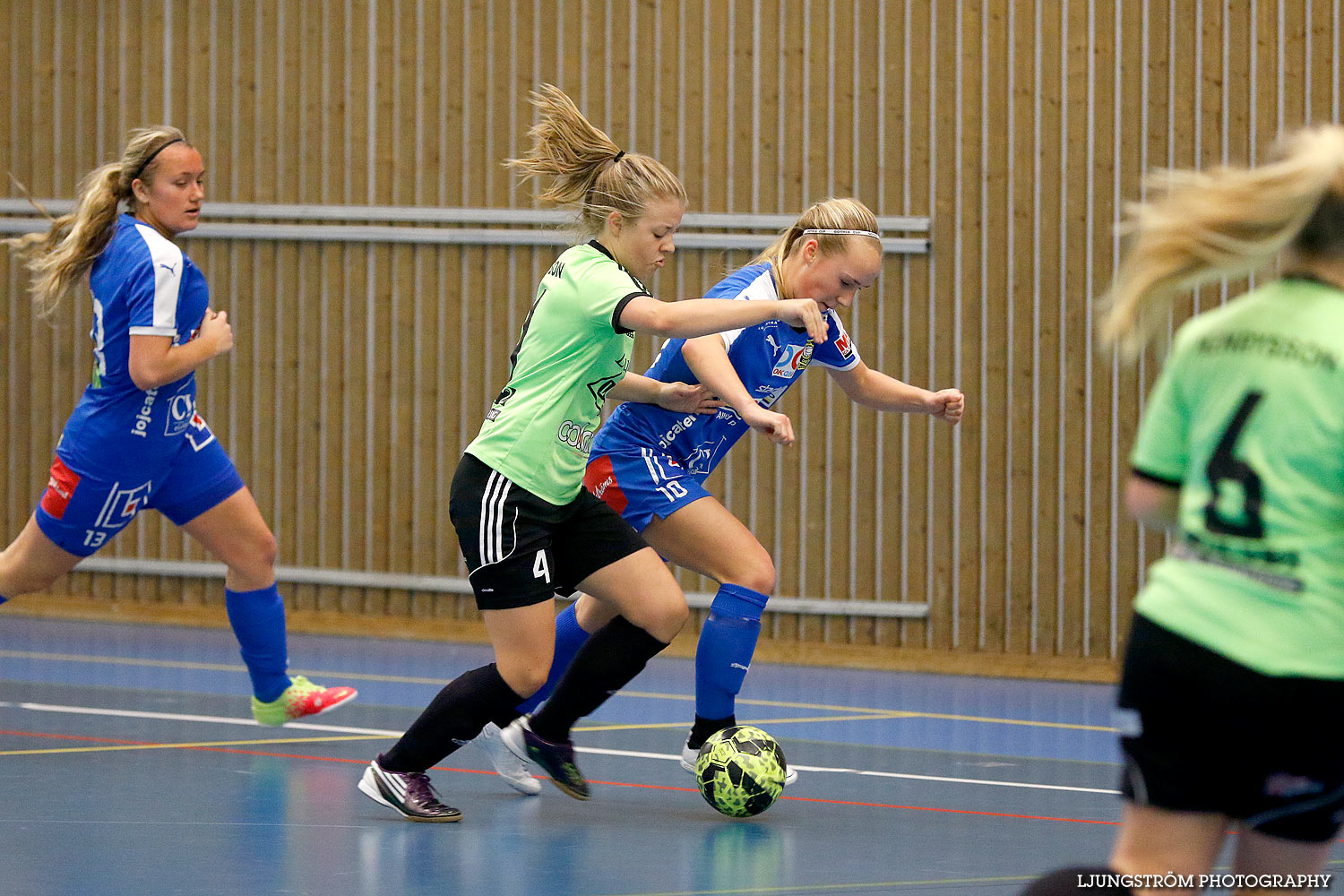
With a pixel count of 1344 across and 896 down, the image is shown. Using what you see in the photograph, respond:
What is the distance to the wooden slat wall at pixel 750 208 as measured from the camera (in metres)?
8.20

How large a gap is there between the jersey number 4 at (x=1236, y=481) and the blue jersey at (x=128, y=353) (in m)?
3.75

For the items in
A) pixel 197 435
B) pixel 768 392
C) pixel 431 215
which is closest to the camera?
pixel 768 392

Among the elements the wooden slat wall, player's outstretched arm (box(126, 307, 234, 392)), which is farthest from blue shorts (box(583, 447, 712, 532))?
the wooden slat wall

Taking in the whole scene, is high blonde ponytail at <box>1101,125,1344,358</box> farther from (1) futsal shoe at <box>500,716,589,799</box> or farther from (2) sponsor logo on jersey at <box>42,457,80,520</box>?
(2) sponsor logo on jersey at <box>42,457,80,520</box>

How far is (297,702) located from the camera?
5844 mm

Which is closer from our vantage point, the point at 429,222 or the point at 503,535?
the point at 503,535

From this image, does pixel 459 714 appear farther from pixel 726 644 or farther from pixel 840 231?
pixel 840 231

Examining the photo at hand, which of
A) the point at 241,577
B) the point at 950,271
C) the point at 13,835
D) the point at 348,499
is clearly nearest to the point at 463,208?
the point at 348,499

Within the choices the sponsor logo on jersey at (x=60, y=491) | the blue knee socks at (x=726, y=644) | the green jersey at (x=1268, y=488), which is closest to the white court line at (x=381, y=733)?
the blue knee socks at (x=726, y=644)

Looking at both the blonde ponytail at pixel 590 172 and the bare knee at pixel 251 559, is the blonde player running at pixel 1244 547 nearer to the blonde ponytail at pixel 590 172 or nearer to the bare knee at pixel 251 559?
the blonde ponytail at pixel 590 172

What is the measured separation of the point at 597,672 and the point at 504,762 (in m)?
0.43

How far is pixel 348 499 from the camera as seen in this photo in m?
9.69

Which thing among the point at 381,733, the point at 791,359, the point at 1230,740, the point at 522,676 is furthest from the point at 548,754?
the point at 1230,740

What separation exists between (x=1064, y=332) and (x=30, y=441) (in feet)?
19.4
